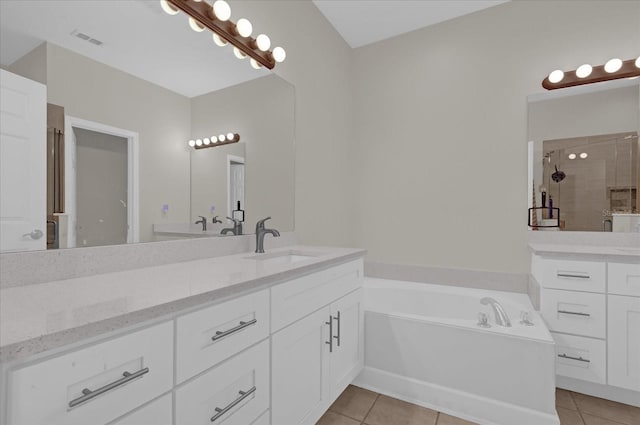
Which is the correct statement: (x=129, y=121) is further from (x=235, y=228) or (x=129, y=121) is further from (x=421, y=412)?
(x=421, y=412)

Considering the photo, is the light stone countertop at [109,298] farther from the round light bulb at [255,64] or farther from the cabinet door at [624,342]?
the cabinet door at [624,342]

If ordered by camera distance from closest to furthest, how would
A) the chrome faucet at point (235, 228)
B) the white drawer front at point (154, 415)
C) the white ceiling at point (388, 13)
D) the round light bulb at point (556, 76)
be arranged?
the white drawer front at point (154, 415)
the chrome faucet at point (235, 228)
the round light bulb at point (556, 76)
the white ceiling at point (388, 13)

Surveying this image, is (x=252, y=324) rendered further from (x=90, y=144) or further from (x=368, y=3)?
(x=368, y=3)

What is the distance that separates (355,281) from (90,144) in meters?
1.46

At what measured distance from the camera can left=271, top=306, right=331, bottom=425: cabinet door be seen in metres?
1.22

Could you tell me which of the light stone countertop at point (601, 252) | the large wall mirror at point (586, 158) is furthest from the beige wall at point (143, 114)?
the large wall mirror at point (586, 158)

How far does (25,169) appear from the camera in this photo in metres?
0.96

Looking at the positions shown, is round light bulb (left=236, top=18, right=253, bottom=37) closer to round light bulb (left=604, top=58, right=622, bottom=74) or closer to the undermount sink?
the undermount sink

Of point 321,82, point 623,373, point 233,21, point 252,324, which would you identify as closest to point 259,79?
point 233,21

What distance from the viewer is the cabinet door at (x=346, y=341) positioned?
164 cm

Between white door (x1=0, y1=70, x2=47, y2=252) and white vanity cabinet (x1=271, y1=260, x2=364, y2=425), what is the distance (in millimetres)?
818

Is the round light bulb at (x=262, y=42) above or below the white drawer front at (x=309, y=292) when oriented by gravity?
above

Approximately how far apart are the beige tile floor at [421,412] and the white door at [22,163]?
1.58 m

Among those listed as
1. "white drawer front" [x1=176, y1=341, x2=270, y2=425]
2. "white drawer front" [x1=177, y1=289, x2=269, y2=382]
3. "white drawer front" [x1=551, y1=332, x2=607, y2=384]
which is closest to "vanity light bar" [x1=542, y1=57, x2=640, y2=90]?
"white drawer front" [x1=551, y1=332, x2=607, y2=384]
